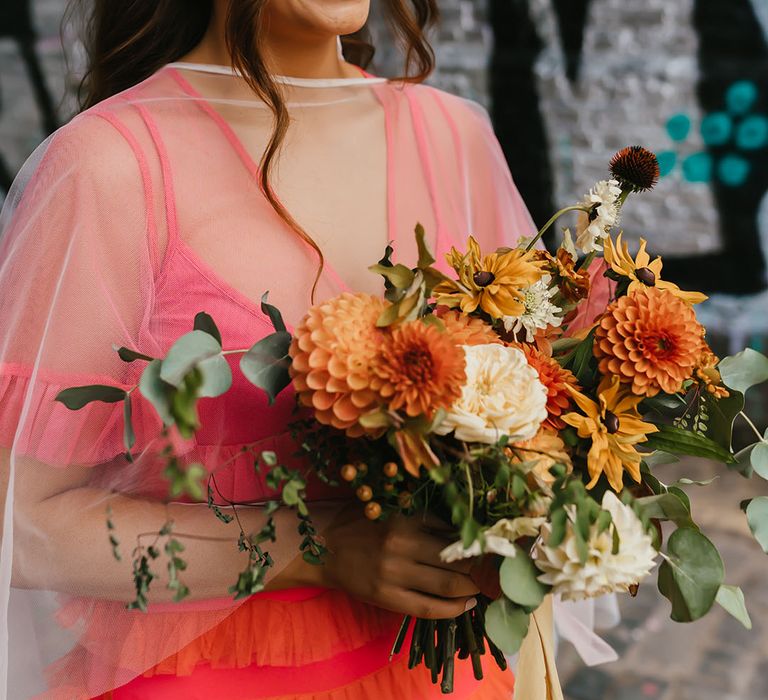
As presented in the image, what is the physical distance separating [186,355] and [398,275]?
27cm

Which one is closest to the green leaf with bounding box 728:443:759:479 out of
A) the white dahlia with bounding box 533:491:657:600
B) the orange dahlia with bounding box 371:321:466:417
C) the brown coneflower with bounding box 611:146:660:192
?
the white dahlia with bounding box 533:491:657:600

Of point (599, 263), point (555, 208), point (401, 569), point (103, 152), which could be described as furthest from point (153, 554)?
point (555, 208)

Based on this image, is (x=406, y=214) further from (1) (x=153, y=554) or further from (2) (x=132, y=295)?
(1) (x=153, y=554)

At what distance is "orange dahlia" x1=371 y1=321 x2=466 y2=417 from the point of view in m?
0.92

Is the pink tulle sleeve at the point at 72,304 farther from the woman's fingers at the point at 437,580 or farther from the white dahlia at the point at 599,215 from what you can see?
the white dahlia at the point at 599,215

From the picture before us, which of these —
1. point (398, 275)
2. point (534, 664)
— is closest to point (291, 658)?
point (534, 664)

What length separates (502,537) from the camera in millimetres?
965

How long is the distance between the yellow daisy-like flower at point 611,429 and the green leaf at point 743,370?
0.56 ft

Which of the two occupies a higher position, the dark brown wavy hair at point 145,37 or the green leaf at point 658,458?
the dark brown wavy hair at point 145,37

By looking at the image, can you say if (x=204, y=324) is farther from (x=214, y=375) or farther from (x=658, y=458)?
(x=658, y=458)

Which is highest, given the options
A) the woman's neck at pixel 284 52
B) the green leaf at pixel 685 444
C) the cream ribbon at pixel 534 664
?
the woman's neck at pixel 284 52

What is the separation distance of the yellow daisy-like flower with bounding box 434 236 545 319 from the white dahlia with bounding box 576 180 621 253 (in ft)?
0.40

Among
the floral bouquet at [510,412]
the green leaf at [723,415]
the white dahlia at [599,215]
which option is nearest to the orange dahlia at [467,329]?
the floral bouquet at [510,412]

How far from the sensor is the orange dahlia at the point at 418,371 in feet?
3.03
